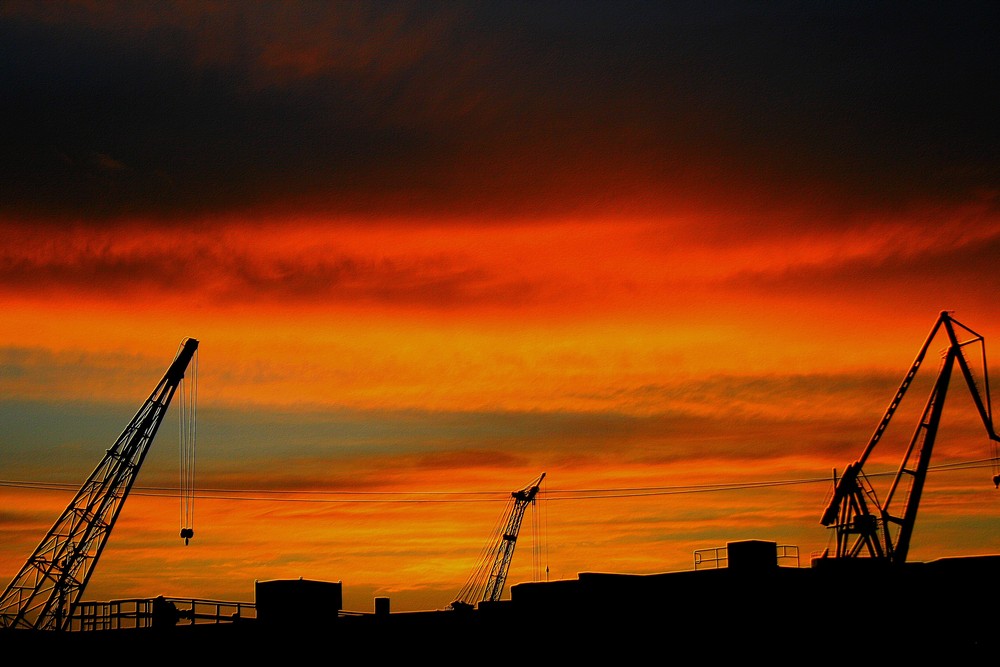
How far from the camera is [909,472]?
361 feet

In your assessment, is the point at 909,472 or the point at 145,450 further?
the point at 145,450

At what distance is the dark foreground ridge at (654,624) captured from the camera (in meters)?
62.9

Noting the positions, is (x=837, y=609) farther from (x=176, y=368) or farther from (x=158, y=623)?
(x=176, y=368)

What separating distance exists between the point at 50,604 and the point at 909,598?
87247 mm

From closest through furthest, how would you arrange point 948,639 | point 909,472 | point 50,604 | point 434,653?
point 948,639
point 434,653
point 909,472
point 50,604

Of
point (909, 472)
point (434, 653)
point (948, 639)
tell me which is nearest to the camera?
point (948, 639)

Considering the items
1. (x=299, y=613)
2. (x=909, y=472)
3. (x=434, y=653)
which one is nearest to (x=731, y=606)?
(x=434, y=653)

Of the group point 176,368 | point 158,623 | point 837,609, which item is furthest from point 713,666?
point 176,368

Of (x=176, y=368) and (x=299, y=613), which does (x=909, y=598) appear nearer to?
(x=299, y=613)

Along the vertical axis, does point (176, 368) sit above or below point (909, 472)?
above

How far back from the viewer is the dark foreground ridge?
62.9 metres

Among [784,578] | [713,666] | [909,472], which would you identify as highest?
[909,472]

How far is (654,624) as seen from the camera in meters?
64.9

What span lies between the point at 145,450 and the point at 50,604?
58.8 feet
